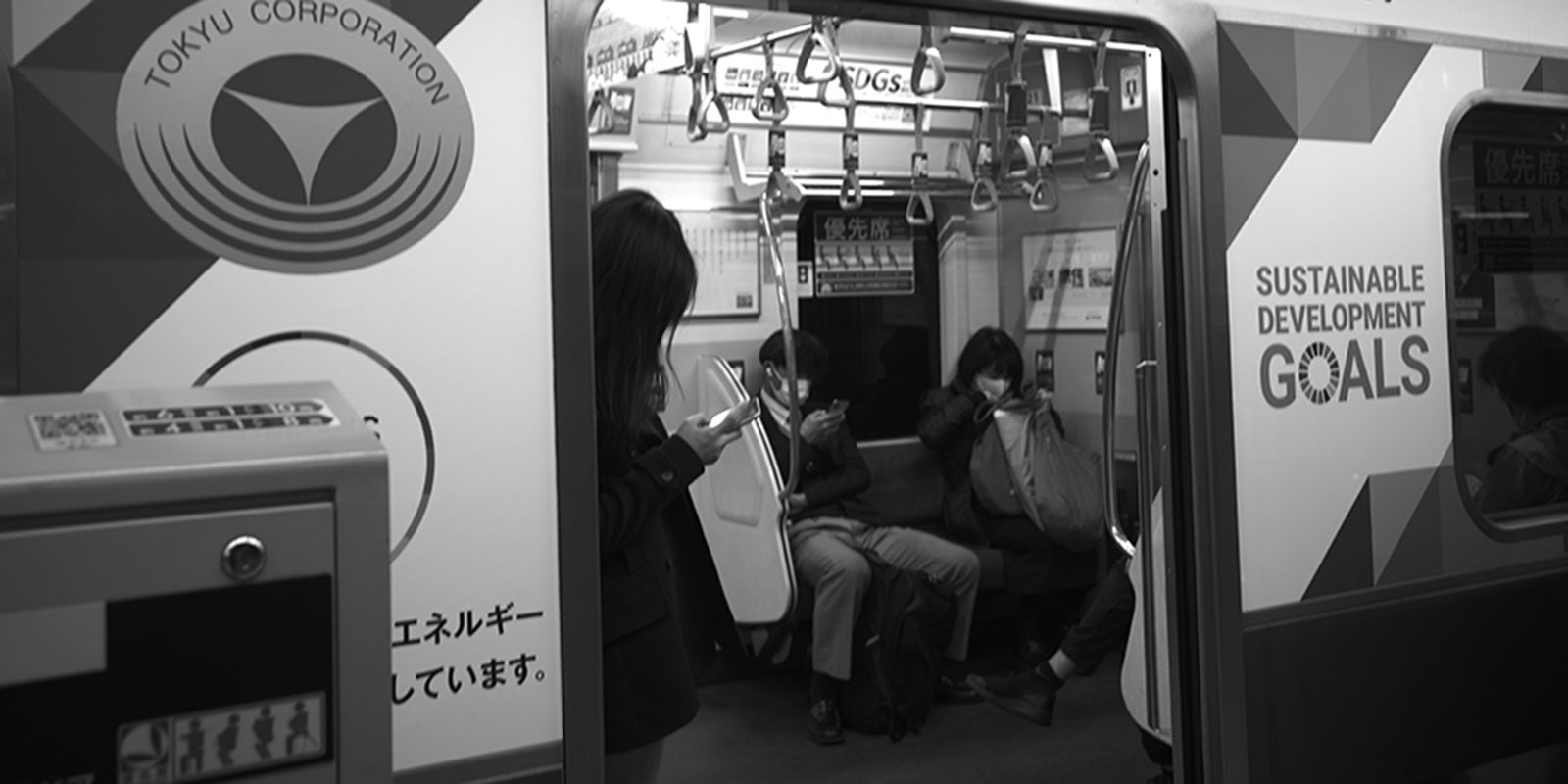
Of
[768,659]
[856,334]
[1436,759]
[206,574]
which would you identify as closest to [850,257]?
[856,334]

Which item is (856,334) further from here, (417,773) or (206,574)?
(206,574)

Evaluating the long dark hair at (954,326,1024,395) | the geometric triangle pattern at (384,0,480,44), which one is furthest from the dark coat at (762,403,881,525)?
the geometric triangle pattern at (384,0,480,44)

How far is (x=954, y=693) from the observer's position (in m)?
5.11

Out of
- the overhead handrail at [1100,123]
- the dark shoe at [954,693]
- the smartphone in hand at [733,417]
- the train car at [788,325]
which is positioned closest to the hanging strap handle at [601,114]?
the train car at [788,325]

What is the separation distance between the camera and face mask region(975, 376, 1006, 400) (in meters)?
5.69

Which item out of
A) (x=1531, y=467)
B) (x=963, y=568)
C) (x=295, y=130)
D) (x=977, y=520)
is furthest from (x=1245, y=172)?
(x=977, y=520)

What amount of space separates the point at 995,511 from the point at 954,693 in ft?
2.87

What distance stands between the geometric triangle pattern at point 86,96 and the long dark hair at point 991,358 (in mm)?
4381

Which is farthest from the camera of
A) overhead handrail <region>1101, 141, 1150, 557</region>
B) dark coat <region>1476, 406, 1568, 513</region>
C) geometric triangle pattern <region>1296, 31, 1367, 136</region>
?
dark coat <region>1476, 406, 1568, 513</region>

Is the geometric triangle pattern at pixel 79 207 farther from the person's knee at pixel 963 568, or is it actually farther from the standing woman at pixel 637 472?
the person's knee at pixel 963 568

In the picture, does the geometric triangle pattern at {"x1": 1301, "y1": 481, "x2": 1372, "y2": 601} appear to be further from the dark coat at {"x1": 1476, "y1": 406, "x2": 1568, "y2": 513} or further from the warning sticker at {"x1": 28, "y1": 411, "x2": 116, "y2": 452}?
the warning sticker at {"x1": 28, "y1": 411, "x2": 116, "y2": 452}

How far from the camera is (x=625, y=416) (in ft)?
7.37

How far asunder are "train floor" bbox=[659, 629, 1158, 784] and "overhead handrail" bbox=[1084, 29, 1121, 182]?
2029mm

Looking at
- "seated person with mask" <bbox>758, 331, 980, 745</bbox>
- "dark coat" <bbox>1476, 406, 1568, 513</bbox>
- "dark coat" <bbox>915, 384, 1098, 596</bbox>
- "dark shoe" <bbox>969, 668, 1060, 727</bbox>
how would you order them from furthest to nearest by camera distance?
"dark coat" <bbox>915, 384, 1098, 596</bbox> < "seated person with mask" <bbox>758, 331, 980, 745</bbox> < "dark shoe" <bbox>969, 668, 1060, 727</bbox> < "dark coat" <bbox>1476, 406, 1568, 513</bbox>
